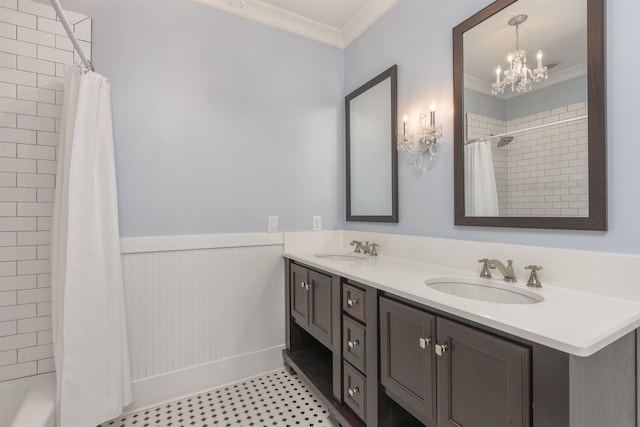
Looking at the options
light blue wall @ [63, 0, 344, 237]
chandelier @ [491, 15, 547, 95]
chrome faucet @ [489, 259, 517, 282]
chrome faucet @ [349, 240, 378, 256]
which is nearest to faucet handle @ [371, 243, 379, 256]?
chrome faucet @ [349, 240, 378, 256]

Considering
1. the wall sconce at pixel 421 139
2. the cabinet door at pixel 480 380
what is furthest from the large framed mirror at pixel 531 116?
the cabinet door at pixel 480 380

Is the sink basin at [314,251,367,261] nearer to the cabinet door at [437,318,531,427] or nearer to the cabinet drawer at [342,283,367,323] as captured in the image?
the cabinet drawer at [342,283,367,323]

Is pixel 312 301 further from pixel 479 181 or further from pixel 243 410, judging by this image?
pixel 479 181

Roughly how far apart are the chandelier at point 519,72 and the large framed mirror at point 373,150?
0.69m

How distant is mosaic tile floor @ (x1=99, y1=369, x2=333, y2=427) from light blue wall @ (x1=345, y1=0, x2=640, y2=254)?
117cm

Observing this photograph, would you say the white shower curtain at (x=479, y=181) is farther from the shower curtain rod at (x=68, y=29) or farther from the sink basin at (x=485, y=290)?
the shower curtain rod at (x=68, y=29)

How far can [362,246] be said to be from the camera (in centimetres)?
205

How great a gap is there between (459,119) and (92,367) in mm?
2177

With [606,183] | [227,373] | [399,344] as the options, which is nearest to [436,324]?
[399,344]

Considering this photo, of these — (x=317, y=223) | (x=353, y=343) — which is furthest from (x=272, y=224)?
(x=353, y=343)

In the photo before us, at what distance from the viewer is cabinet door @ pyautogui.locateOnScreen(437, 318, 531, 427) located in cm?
76

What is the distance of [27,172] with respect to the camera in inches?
57.5

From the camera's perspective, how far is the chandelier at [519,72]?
118 centimetres

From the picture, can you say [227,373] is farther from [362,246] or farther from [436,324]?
[436,324]
